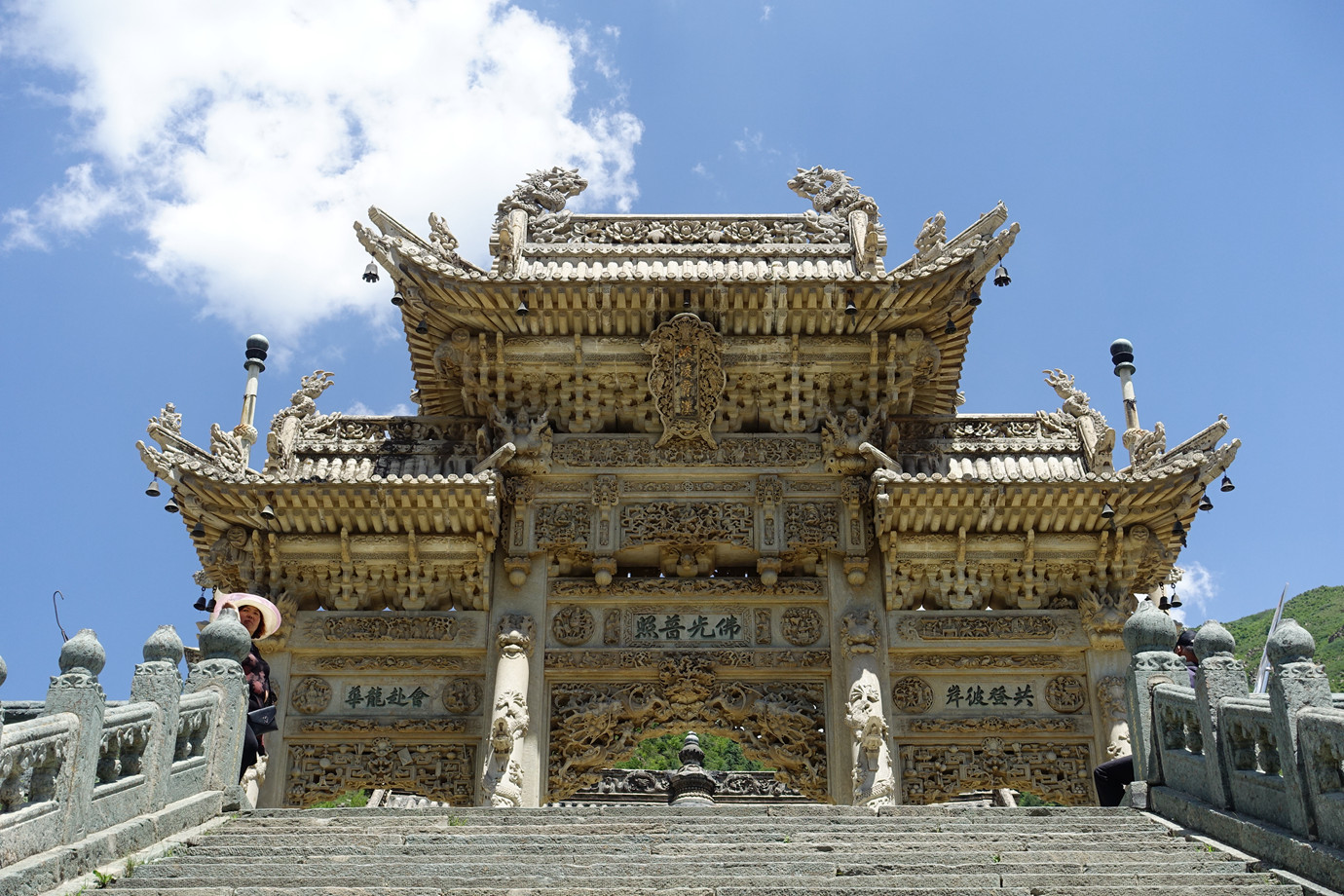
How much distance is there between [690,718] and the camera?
13945 millimetres

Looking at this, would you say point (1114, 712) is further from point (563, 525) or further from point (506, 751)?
point (506, 751)

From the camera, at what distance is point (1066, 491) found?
45.5 feet

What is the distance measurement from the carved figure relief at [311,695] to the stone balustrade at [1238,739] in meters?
8.16

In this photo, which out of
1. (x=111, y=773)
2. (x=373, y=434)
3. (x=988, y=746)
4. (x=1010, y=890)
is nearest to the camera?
(x=1010, y=890)

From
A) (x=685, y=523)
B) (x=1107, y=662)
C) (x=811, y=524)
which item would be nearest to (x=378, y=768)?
(x=685, y=523)

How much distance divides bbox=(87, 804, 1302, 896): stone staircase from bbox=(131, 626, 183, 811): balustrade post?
47 cm

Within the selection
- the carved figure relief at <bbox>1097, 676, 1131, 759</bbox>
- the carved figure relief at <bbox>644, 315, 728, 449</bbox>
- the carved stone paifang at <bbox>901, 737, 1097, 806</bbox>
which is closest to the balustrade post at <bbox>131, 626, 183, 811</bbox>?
the carved figure relief at <bbox>644, 315, 728, 449</bbox>

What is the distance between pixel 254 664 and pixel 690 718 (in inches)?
187

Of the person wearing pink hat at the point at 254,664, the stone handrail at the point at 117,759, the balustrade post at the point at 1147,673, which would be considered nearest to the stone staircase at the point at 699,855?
the stone handrail at the point at 117,759

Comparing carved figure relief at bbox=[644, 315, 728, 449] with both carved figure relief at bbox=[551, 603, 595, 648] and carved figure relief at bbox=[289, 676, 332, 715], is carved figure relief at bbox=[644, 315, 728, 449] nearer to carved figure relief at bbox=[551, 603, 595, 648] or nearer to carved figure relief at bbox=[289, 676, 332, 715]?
carved figure relief at bbox=[551, 603, 595, 648]

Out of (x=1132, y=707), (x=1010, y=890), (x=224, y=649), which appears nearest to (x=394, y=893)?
(x=1010, y=890)

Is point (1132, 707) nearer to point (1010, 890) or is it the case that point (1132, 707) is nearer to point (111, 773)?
point (1010, 890)

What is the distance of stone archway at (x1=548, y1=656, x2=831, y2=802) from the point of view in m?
13.7

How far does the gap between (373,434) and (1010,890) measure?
33.2ft
